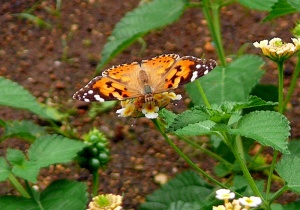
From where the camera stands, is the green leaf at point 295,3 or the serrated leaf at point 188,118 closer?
the serrated leaf at point 188,118

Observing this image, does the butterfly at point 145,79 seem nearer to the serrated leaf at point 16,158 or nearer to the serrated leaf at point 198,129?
the serrated leaf at point 198,129

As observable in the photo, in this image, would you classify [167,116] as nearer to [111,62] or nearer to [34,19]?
[111,62]

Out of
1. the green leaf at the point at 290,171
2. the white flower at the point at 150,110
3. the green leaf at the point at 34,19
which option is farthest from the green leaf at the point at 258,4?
the green leaf at the point at 34,19

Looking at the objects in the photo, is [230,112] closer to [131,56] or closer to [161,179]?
[161,179]

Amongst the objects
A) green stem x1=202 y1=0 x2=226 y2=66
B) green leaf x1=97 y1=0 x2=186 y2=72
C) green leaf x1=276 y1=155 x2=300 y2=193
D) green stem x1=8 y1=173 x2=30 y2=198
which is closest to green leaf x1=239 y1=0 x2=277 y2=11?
green stem x1=202 y1=0 x2=226 y2=66

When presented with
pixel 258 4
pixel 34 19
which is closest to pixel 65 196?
pixel 258 4

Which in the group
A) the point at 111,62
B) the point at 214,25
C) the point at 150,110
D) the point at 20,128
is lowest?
the point at 111,62

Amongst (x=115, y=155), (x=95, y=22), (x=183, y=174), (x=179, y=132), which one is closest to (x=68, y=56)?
(x=95, y=22)
